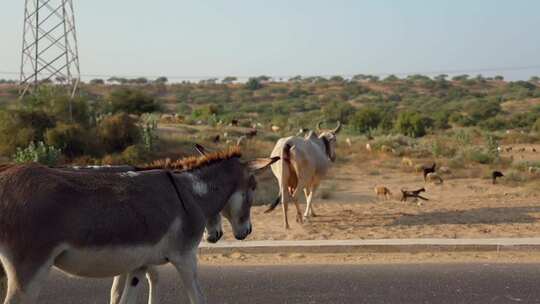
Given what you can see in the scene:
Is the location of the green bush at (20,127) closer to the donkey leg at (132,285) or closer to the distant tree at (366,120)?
the donkey leg at (132,285)

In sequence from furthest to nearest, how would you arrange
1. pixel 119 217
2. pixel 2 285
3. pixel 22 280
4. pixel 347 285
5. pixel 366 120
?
1. pixel 366 120
2. pixel 347 285
3. pixel 2 285
4. pixel 119 217
5. pixel 22 280

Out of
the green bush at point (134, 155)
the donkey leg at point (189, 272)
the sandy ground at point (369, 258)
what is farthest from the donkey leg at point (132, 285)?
the green bush at point (134, 155)

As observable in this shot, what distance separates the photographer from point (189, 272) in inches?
238

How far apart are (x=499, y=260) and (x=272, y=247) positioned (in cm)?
335

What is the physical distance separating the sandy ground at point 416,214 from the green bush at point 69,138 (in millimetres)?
8031

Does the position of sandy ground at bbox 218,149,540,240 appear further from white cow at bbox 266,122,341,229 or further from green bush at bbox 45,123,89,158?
green bush at bbox 45,123,89,158

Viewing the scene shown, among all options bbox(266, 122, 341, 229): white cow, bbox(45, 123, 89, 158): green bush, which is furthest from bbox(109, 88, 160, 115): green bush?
bbox(266, 122, 341, 229): white cow

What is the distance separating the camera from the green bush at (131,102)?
38.1m

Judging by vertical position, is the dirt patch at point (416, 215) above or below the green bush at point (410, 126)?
above

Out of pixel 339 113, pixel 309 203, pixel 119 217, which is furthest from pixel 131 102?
pixel 119 217

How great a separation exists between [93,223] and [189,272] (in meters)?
1.00

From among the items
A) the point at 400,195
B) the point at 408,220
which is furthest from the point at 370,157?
the point at 408,220

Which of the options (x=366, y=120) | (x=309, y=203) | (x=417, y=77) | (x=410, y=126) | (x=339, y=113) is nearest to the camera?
(x=309, y=203)

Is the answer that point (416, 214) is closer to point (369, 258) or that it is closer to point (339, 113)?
point (369, 258)
